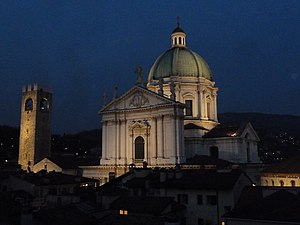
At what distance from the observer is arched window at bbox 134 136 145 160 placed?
172ft

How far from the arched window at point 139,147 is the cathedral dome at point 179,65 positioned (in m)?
12.7

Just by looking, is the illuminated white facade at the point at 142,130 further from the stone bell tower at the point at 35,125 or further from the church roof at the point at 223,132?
the stone bell tower at the point at 35,125

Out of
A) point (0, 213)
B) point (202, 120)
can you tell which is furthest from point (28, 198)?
point (202, 120)

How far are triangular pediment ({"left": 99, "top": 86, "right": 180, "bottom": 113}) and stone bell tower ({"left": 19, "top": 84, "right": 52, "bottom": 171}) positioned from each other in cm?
2216

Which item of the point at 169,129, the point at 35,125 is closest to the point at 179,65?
the point at 169,129

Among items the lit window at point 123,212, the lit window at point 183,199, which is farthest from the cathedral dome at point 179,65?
the lit window at point 123,212

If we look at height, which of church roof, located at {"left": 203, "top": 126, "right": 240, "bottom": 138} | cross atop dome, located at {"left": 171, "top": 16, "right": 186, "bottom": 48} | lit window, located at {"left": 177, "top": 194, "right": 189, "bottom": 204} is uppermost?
cross atop dome, located at {"left": 171, "top": 16, "right": 186, "bottom": 48}

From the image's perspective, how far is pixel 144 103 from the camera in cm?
5216

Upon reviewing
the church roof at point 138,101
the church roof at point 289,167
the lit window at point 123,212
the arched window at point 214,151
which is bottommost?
the lit window at point 123,212

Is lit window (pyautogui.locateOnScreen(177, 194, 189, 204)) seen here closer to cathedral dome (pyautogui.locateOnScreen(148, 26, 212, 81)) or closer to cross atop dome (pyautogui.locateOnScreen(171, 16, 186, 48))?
cathedral dome (pyautogui.locateOnScreen(148, 26, 212, 81))

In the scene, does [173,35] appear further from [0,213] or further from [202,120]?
[0,213]

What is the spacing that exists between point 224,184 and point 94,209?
959cm

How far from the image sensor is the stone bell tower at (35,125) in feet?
235

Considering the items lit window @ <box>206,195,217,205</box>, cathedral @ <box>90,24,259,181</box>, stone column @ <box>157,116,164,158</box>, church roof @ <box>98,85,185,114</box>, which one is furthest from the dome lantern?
lit window @ <box>206,195,217,205</box>
